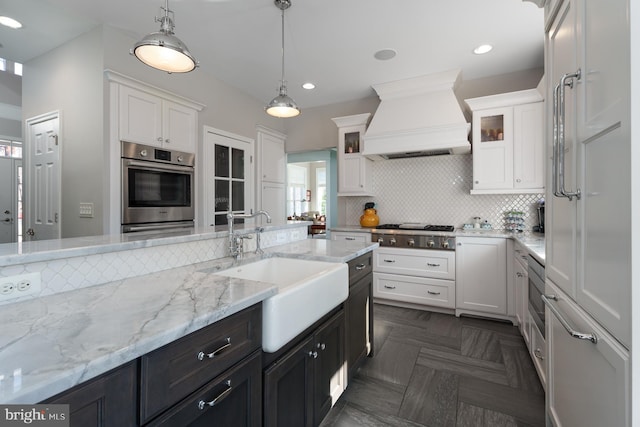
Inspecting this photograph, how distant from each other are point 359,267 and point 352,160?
7.72 ft

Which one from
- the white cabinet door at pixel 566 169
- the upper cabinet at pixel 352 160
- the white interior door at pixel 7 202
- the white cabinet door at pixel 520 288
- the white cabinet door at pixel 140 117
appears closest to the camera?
the white cabinet door at pixel 566 169

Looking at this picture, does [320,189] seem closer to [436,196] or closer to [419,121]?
[436,196]

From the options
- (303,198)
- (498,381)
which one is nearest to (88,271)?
(498,381)

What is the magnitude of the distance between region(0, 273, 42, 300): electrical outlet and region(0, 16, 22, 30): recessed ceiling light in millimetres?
3114

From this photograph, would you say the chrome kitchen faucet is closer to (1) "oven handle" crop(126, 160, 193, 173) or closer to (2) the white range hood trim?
(1) "oven handle" crop(126, 160, 193, 173)

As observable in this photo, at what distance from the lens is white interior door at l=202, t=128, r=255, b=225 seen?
364cm

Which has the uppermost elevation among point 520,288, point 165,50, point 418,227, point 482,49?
point 482,49

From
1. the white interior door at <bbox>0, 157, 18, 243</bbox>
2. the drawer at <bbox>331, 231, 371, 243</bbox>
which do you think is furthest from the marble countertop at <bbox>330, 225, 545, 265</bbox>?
the white interior door at <bbox>0, 157, 18, 243</bbox>

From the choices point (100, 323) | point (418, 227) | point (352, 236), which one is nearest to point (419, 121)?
point (418, 227)

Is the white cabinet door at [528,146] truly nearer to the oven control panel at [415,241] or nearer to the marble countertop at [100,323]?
the oven control panel at [415,241]

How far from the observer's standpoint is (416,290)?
3.42 m

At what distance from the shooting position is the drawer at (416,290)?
3271 millimetres

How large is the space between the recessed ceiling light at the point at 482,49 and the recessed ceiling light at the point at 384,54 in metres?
0.83

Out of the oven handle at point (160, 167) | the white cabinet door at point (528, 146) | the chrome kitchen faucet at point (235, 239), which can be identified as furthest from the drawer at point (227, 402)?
the white cabinet door at point (528, 146)
